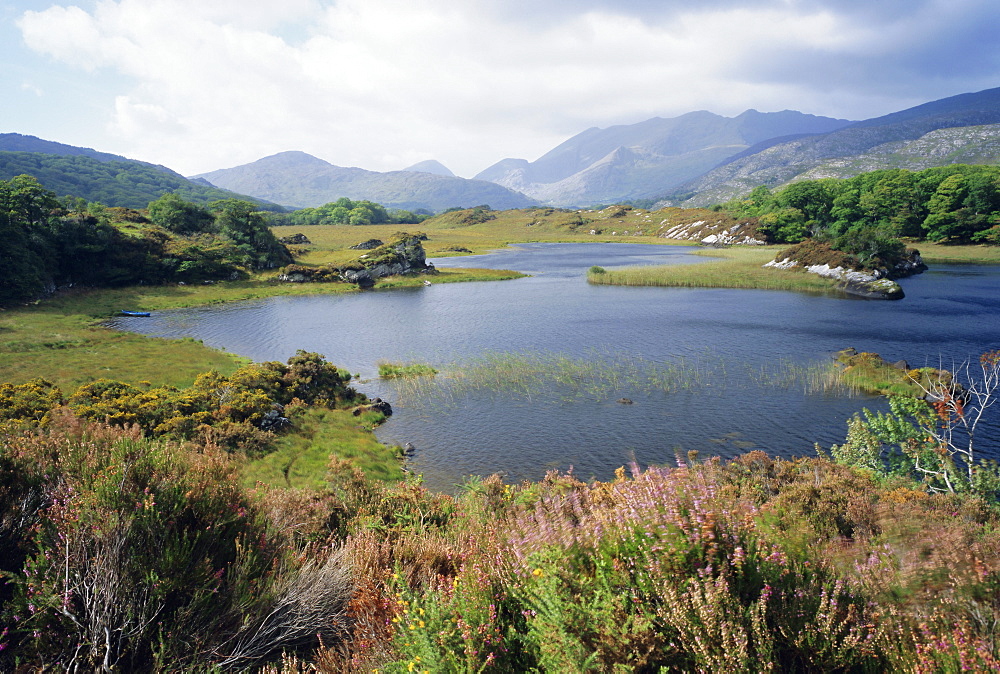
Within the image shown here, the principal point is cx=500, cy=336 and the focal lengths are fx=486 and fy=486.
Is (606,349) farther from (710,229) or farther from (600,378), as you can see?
(710,229)

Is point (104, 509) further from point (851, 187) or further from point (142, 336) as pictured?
point (851, 187)

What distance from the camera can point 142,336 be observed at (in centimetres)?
3888

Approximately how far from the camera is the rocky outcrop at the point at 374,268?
76.8 meters

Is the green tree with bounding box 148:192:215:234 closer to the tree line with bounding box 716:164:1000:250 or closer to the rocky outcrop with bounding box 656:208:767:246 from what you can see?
the tree line with bounding box 716:164:1000:250

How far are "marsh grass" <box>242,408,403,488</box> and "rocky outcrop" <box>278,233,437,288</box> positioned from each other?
183ft

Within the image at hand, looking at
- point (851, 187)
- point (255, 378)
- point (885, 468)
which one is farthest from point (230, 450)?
point (851, 187)

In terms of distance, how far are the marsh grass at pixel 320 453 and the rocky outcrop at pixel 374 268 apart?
55.7 meters

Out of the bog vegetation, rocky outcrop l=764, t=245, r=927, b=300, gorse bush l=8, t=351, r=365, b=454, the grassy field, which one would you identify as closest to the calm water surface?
rocky outcrop l=764, t=245, r=927, b=300

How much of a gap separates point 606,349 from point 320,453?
2311 cm

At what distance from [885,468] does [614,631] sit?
19.5 meters

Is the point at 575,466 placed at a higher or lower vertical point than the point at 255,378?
lower

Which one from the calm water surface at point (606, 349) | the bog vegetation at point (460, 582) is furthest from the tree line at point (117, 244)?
the bog vegetation at point (460, 582)

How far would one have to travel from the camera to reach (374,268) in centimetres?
8012

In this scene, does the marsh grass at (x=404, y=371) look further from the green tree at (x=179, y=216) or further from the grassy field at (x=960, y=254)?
the grassy field at (x=960, y=254)
